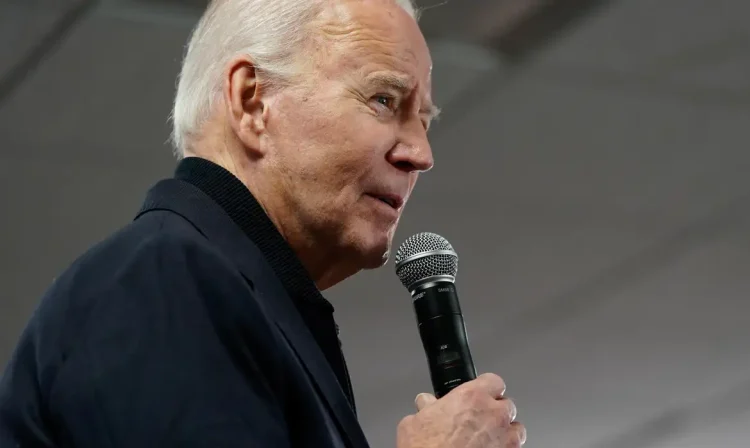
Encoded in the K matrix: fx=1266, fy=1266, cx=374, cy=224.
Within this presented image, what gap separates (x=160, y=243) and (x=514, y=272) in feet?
9.39

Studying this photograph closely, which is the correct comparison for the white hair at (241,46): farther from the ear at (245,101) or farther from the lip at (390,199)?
the lip at (390,199)

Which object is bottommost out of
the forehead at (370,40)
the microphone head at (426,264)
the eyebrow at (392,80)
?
the microphone head at (426,264)

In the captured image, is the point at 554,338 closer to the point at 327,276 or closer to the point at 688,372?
the point at 688,372

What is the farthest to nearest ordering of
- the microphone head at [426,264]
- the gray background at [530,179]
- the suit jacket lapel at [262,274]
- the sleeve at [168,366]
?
the gray background at [530,179] < the microphone head at [426,264] < the suit jacket lapel at [262,274] < the sleeve at [168,366]

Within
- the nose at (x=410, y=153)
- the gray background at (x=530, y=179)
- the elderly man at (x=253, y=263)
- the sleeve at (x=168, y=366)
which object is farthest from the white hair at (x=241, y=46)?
the gray background at (x=530, y=179)

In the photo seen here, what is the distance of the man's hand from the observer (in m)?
1.21

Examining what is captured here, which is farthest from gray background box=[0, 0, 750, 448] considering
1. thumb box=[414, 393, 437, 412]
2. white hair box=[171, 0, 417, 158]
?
thumb box=[414, 393, 437, 412]

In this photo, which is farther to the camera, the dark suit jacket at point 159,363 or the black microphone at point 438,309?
the black microphone at point 438,309

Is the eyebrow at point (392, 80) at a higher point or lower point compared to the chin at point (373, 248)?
higher

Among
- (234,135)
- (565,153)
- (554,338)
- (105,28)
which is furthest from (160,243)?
(554,338)

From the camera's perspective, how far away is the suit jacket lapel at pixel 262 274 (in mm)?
1198

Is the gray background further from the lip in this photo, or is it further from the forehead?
the lip

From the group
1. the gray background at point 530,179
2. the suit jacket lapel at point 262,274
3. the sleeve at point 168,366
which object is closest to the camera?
the sleeve at point 168,366

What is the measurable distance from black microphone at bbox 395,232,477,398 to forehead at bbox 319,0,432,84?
0.67ft
